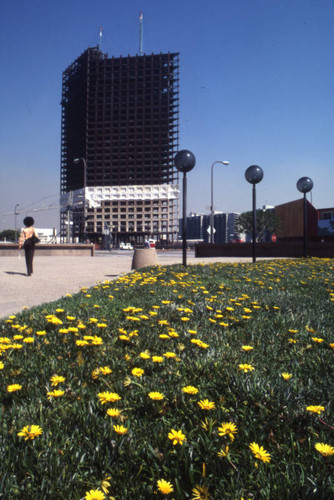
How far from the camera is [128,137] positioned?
148m

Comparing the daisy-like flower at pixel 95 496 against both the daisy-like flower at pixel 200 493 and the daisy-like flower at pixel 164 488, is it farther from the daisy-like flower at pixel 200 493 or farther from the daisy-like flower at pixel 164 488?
the daisy-like flower at pixel 200 493

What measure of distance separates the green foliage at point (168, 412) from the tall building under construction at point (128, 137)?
461 ft

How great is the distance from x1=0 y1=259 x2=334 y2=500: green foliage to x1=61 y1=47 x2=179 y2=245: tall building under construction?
140m

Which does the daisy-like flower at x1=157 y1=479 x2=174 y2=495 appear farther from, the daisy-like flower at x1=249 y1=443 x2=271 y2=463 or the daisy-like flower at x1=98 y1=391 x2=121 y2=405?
the daisy-like flower at x1=98 y1=391 x2=121 y2=405

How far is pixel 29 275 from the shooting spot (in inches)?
437

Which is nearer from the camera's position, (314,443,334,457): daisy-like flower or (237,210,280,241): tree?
(314,443,334,457): daisy-like flower

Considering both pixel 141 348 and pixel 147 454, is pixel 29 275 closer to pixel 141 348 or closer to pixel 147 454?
pixel 141 348

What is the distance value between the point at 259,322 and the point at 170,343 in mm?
1175

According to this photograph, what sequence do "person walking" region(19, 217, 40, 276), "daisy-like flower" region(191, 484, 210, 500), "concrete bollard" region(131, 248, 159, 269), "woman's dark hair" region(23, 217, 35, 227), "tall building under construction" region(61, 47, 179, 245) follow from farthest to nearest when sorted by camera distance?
1. "tall building under construction" region(61, 47, 179, 245)
2. "concrete bollard" region(131, 248, 159, 269)
3. "woman's dark hair" region(23, 217, 35, 227)
4. "person walking" region(19, 217, 40, 276)
5. "daisy-like flower" region(191, 484, 210, 500)

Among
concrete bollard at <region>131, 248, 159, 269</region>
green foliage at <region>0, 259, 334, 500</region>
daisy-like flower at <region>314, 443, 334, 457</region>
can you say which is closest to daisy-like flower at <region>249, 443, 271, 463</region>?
green foliage at <region>0, 259, 334, 500</region>

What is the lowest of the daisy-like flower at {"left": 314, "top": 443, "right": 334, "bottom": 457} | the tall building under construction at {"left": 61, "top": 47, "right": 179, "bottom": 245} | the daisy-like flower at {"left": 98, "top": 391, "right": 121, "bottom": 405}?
the daisy-like flower at {"left": 314, "top": 443, "right": 334, "bottom": 457}

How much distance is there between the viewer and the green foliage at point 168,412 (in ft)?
4.63

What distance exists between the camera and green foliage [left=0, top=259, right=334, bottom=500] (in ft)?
4.63

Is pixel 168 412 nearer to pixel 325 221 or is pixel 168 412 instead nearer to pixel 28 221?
pixel 28 221
